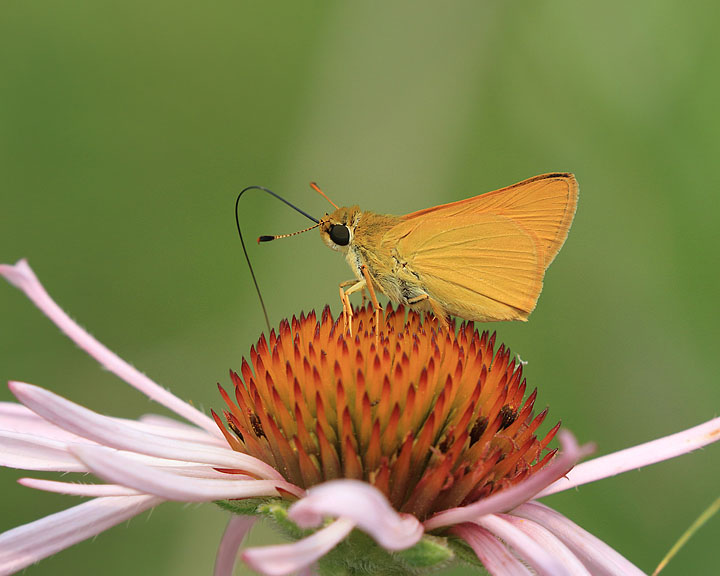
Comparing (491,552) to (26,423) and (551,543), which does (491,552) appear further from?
(26,423)

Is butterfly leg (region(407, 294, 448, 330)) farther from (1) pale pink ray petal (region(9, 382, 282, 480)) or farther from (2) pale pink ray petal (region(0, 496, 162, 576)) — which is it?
(2) pale pink ray petal (region(0, 496, 162, 576))

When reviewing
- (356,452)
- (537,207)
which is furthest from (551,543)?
(537,207)

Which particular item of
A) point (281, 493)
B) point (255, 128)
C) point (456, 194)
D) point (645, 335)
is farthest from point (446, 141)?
point (281, 493)

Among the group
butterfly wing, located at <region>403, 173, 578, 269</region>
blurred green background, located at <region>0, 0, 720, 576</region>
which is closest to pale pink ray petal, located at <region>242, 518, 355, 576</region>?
butterfly wing, located at <region>403, 173, 578, 269</region>

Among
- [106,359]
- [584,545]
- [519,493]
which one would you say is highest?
[106,359]

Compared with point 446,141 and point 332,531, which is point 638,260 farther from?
point 332,531

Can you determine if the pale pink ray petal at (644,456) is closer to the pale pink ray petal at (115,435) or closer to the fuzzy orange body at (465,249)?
the fuzzy orange body at (465,249)
